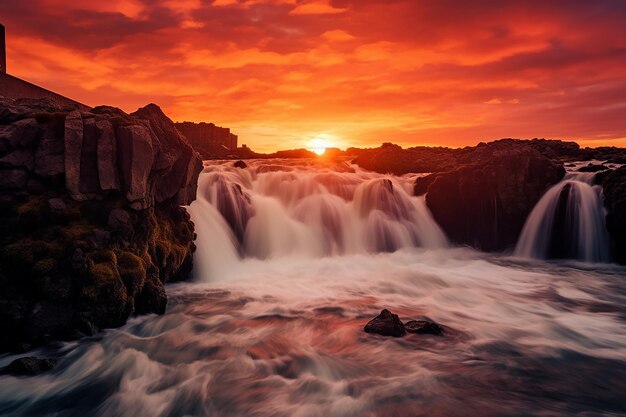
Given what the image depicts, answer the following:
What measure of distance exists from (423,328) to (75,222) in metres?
8.21

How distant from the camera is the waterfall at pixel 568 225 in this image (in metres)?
18.4

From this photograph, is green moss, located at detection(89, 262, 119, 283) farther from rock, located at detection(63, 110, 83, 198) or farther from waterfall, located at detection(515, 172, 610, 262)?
waterfall, located at detection(515, 172, 610, 262)

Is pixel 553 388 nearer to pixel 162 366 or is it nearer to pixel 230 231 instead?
pixel 162 366

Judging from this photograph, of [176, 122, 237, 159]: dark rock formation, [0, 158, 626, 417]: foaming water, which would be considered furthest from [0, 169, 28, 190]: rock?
[176, 122, 237, 159]: dark rock formation

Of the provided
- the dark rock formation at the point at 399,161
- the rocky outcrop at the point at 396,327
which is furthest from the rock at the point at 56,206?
the dark rock formation at the point at 399,161

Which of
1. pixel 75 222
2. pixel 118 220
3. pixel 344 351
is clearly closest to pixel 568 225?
pixel 344 351

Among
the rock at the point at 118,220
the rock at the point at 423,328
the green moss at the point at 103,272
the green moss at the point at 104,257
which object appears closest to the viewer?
the green moss at the point at 103,272

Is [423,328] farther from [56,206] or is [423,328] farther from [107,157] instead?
[56,206]

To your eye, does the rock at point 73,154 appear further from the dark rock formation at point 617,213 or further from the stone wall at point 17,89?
the dark rock formation at point 617,213

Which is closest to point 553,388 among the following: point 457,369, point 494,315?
point 457,369

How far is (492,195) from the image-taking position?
21.6 m

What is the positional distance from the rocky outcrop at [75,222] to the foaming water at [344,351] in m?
0.63

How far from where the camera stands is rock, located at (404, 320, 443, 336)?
28.6 feet

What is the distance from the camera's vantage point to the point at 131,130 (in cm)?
962
